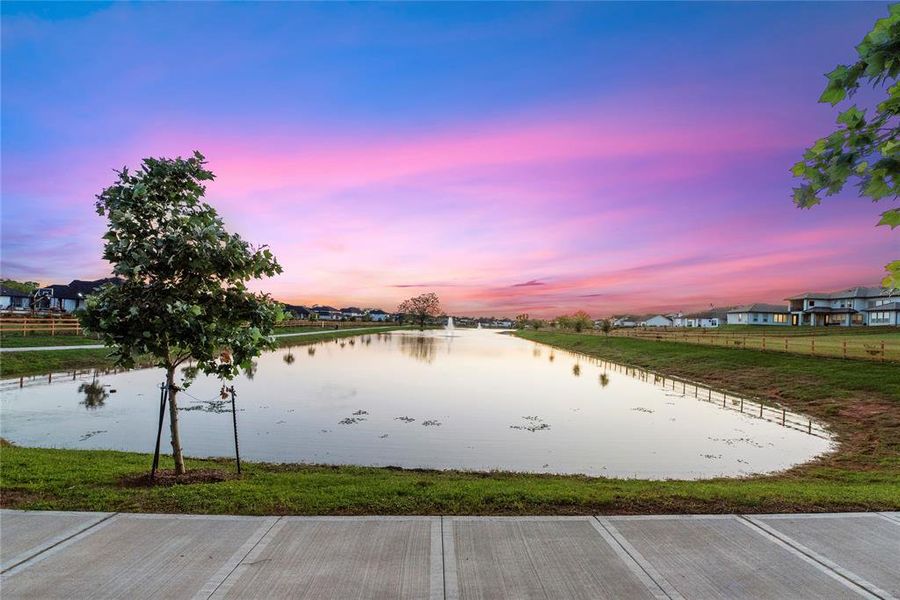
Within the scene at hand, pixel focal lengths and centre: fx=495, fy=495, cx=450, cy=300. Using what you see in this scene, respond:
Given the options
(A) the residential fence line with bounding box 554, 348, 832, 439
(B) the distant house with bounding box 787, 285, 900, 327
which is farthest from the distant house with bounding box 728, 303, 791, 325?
(A) the residential fence line with bounding box 554, 348, 832, 439

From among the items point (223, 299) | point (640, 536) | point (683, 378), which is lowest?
point (683, 378)

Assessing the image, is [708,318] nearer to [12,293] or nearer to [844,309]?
[844,309]

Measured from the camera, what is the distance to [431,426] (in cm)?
1457

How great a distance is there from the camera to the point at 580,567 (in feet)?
14.6

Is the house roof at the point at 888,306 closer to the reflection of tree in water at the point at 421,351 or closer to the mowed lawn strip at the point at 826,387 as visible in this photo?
the mowed lawn strip at the point at 826,387

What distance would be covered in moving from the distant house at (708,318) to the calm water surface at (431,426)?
124213 mm

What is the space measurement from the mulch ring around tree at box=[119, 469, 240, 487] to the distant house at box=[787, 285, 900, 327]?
96425 millimetres

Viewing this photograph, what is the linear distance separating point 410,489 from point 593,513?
8.06 ft

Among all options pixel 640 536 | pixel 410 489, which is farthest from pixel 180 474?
pixel 640 536

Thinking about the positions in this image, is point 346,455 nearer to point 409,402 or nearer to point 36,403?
point 409,402

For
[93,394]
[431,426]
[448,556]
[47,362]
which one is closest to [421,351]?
[47,362]

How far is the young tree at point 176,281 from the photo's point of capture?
6.96 m

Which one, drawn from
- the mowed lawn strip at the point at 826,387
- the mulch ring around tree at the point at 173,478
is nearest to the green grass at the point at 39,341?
the mulch ring around tree at the point at 173,478

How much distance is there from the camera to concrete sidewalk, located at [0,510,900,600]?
4.07 m
